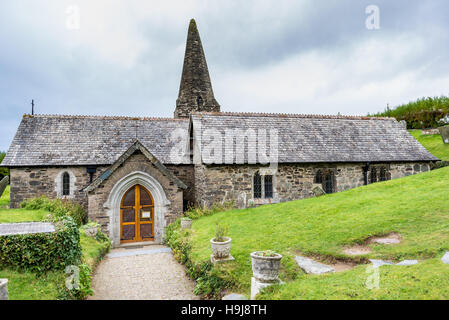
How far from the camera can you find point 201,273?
9047mm

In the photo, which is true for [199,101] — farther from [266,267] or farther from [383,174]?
[266,267]

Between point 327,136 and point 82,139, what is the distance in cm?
1629

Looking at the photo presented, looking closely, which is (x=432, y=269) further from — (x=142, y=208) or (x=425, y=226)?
(x=142, y=208)

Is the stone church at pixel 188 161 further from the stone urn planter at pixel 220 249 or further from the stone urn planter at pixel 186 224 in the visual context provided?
the stone urn planter at pixel 220 249

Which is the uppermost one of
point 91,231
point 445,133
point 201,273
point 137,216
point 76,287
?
point 445,133

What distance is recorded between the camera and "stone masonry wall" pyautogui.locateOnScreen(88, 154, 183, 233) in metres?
14.5

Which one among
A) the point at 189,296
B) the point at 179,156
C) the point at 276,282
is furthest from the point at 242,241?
the point at 179,156

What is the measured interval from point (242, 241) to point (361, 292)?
5235mm

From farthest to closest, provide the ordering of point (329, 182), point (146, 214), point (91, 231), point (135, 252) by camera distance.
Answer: point (329, 182) < point (146, 214) < point (135, 252) < point (91, 231)

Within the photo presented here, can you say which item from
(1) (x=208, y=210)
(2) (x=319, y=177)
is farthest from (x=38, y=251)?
(2) (x=319, y=177)

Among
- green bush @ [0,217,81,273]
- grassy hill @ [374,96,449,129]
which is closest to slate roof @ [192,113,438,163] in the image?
green bush @ [0,217,81,273]

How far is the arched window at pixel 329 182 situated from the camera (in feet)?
60.3

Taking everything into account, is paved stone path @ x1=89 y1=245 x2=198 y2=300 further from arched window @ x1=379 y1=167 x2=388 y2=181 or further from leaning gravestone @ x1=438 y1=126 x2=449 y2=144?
leaning gravestone @ x1=438 y1=126 x2=449 y2=144
